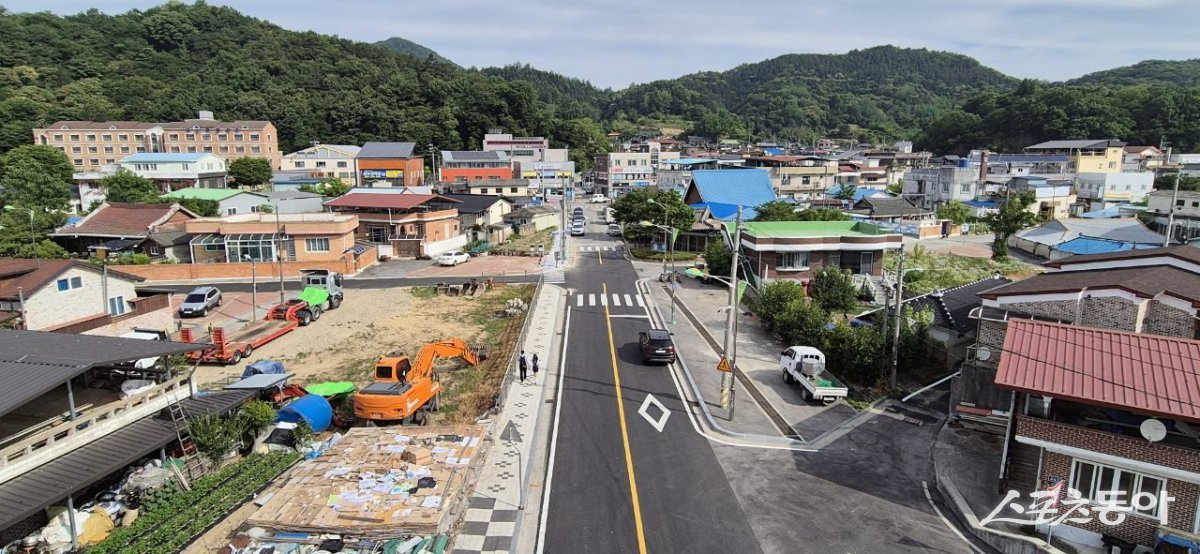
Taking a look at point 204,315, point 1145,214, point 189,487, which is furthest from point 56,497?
point 1145,214

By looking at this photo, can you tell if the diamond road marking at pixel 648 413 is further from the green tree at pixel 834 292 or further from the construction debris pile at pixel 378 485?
the green tree at pixel 834 292

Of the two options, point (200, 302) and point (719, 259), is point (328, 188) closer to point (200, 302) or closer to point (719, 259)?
point (200, 302)

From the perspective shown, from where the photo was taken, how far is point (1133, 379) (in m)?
14.9

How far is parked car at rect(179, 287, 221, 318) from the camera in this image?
37.0m

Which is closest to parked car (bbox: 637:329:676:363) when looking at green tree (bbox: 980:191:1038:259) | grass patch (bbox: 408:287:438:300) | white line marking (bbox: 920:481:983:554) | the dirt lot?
the dirt lot

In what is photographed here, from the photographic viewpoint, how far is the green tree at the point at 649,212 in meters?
58.6

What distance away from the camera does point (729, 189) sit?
228ft

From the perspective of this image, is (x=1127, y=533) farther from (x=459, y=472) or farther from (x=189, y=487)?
(x=189, y=487)

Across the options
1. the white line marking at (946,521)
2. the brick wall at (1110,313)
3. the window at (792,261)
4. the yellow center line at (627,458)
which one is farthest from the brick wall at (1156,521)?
the window at (792,261)

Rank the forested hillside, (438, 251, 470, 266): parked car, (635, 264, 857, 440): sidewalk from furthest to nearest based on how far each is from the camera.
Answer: the forested hillside < (438, 251, 470, 266): parked car < (635, 264, 857, 440): sidewalk

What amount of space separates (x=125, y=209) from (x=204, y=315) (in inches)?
966

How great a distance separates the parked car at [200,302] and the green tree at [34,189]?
4121 centimetres

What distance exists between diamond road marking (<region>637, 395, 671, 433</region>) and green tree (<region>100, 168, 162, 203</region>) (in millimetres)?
67085

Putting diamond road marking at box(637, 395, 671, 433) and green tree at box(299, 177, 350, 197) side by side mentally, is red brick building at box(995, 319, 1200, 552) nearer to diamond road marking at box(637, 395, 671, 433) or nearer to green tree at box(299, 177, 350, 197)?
diamond road marking at box(637, 395, 671, 433)
